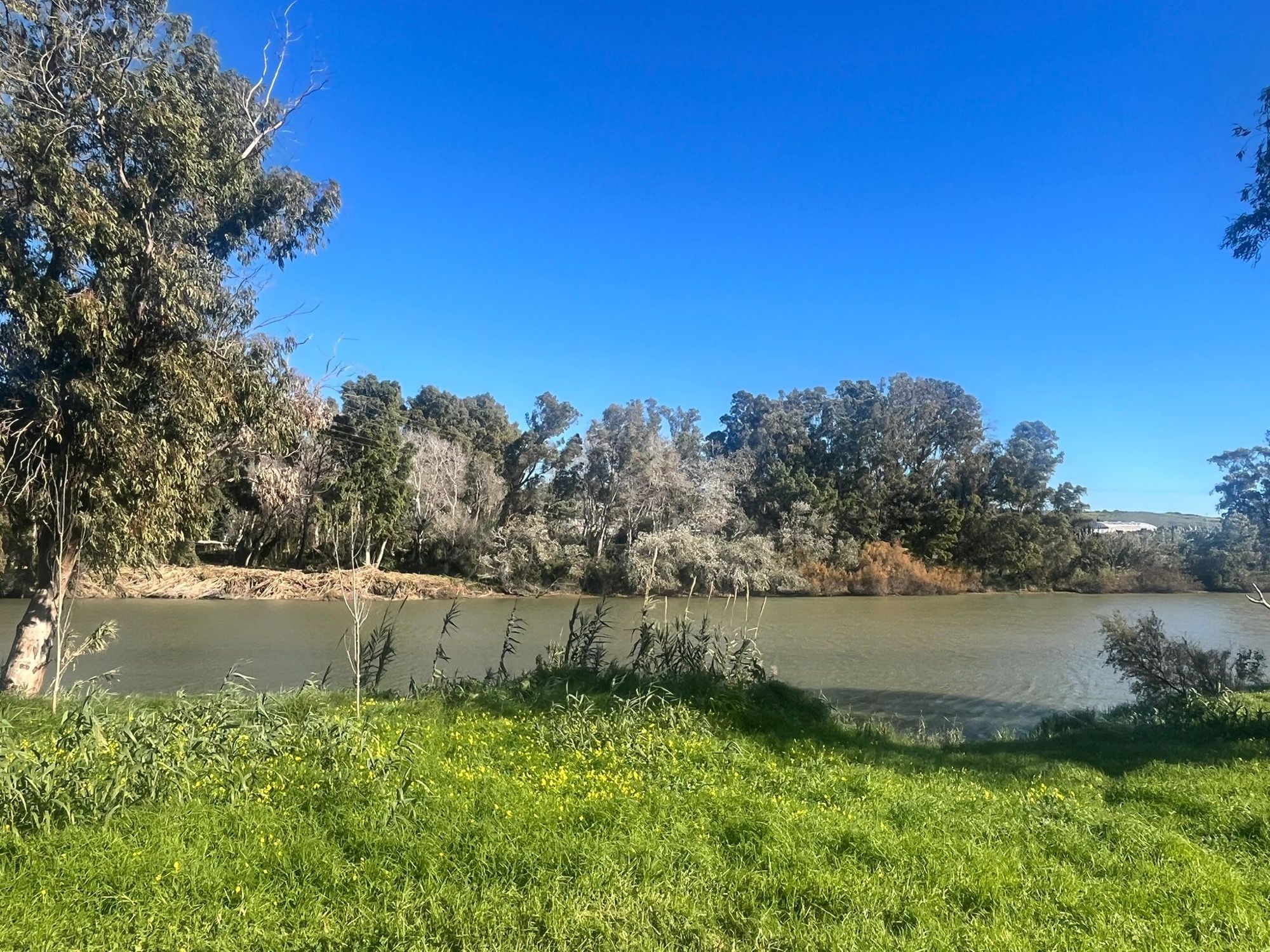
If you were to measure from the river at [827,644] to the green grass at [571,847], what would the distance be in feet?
18.0

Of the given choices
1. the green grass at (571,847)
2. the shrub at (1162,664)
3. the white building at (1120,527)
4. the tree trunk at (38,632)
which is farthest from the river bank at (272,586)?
the white building at (1120,527)

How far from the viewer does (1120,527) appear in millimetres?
39750

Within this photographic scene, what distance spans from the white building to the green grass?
37450 mm

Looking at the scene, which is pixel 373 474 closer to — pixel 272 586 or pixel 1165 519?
pixel 272 586

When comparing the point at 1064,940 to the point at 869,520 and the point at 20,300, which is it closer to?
the point at 20,300

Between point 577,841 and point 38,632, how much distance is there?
26.5ft

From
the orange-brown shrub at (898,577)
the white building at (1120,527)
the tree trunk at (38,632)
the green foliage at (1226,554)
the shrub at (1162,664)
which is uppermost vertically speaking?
the white building at (1120,527)

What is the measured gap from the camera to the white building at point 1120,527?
3797 centimetres

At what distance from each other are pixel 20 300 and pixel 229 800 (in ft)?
Result: 19.6

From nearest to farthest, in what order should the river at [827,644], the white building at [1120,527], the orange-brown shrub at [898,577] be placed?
1. the river at [827,644]
2. the orange-brown shrub at [898,577]
3. the white building at [1120,527]

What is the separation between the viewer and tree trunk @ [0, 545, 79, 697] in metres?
8.28

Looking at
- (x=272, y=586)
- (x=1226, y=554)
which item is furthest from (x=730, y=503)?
(x=1226, y=554)

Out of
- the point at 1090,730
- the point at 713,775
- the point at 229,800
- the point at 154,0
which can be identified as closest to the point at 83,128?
the point at 154,0

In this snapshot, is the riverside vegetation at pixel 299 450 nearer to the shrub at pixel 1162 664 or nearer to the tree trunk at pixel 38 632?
the tree trunk at pixel 38 632
